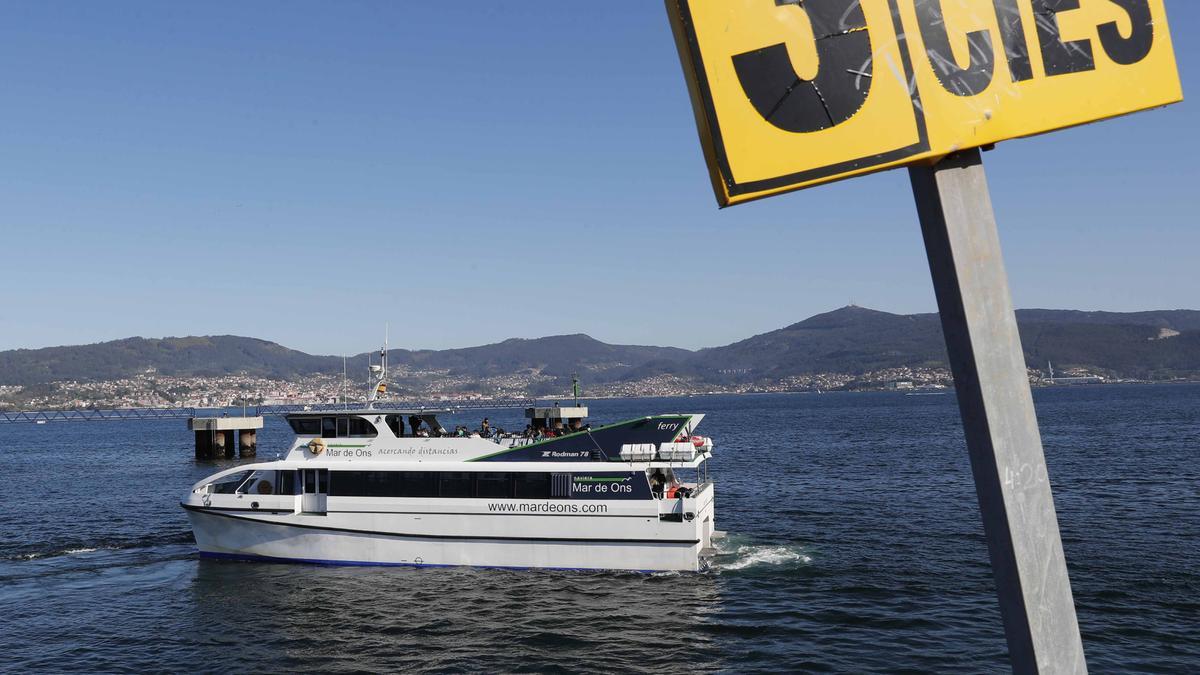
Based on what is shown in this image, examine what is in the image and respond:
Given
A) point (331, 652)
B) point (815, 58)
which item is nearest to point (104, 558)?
point (331, 652)

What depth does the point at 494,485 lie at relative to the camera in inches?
955

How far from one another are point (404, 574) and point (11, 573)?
511 inches

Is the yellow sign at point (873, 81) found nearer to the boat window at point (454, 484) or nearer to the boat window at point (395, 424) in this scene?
the boat window at point (454, 484)

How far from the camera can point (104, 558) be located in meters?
28.5

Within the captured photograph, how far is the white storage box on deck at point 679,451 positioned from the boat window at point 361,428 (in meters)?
9.33

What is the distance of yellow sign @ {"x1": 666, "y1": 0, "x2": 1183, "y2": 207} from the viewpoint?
3043 mm

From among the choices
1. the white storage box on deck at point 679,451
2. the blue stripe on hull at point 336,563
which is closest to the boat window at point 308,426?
the blue stripe on hull at point 336,563

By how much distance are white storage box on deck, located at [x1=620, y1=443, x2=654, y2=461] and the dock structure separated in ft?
202

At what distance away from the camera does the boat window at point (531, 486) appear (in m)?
24.0

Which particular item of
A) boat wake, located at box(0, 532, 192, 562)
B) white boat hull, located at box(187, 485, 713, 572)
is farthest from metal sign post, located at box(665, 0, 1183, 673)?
boat wake, located at box(0, 532, 192, 562)

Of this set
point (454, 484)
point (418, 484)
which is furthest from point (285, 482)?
point (454, 484)

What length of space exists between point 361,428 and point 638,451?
360 inches

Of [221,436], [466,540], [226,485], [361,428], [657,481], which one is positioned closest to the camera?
[466,540]

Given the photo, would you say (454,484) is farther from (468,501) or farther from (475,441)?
(475,441)
